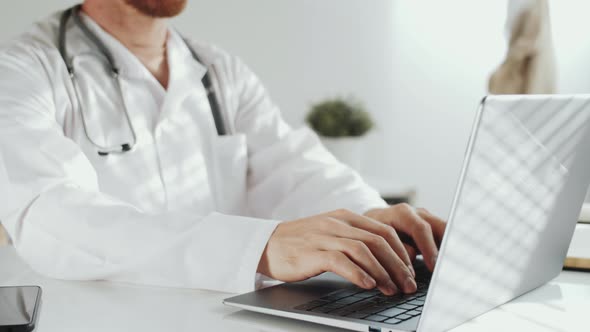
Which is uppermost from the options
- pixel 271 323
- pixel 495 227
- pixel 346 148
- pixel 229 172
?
pixel 495 227

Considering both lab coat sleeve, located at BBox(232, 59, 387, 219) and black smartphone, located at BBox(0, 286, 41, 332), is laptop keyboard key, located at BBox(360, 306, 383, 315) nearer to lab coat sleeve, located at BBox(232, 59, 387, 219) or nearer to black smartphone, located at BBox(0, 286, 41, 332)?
black smartphone, located at BBox(0, 286, 41, 332)

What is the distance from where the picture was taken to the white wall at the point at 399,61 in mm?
2885

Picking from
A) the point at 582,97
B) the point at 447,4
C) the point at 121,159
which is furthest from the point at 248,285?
the point at 447,4

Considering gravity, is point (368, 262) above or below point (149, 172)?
above

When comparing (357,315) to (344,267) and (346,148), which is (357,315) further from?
(346,148)

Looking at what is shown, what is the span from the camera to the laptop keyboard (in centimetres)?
58

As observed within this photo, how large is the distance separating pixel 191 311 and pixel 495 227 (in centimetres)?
32

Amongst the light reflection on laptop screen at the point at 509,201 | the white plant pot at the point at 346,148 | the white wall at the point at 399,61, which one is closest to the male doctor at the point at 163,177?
the light reflection on laptop screen at the point at 509,201

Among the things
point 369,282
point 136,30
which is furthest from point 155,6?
point 369,282

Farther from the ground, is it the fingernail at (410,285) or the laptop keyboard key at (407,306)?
the laptop keyboard key at (407,306)

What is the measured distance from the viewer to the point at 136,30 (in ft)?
4.33

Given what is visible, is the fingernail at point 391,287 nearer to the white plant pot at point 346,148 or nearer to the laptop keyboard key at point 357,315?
the laptop keyboard key at point 357,315

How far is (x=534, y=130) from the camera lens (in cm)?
53

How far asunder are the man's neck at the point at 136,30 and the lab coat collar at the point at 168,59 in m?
0.03
